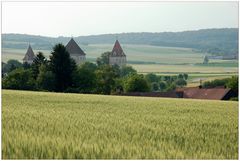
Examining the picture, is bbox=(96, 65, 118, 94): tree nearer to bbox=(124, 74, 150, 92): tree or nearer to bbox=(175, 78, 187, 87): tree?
bbox=(124, 74, 150, 92): tree

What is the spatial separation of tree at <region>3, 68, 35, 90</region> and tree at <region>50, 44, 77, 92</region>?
15.0ft

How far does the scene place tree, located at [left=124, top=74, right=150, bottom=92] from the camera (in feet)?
275

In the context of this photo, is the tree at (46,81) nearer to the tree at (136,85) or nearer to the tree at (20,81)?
the tree at (20,81)

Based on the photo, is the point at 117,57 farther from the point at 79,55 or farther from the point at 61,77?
the point at 61,77

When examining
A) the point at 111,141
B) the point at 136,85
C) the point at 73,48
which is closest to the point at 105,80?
the point at 136,85

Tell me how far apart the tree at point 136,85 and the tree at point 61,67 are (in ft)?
68.9

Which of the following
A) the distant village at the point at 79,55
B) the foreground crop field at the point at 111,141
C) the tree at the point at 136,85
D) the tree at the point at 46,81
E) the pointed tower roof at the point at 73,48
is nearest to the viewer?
A: the foreground crop field at the point at 111,141

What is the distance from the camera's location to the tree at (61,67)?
61.2 meters

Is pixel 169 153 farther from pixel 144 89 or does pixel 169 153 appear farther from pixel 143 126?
pixel 144 89

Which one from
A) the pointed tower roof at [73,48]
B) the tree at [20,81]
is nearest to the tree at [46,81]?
the tree at [20,81]

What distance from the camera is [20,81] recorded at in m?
67.1

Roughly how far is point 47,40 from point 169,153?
165339 millimetres

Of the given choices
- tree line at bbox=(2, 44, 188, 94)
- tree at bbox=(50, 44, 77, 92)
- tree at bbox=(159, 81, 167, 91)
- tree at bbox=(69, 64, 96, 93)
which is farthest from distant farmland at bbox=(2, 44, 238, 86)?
tree at bbox=(50, 44, 77, 92)

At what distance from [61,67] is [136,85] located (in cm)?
2382
